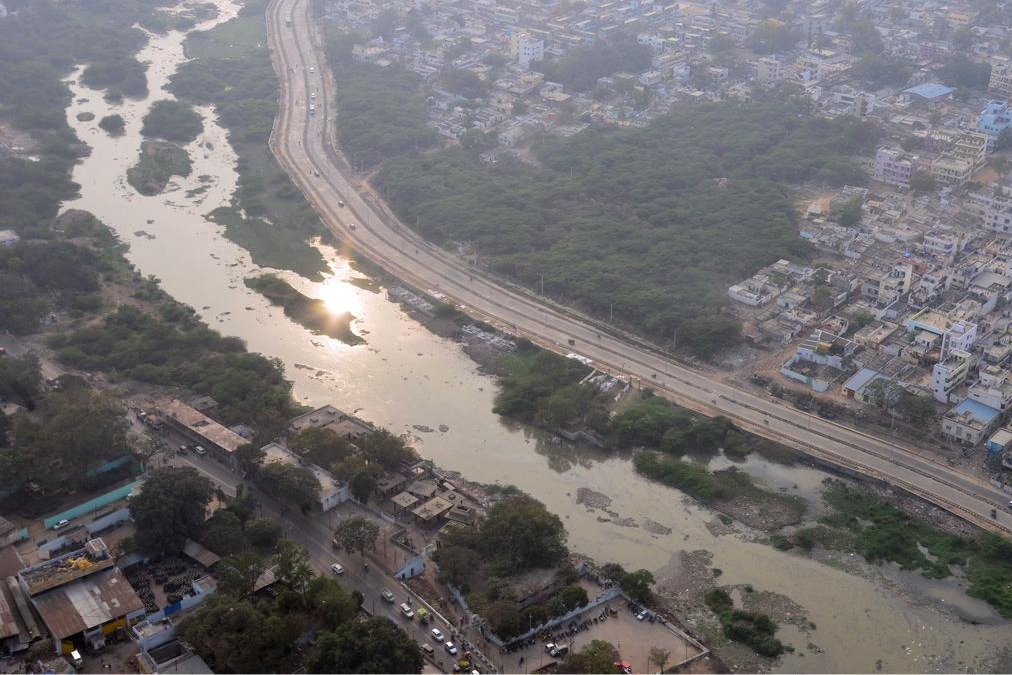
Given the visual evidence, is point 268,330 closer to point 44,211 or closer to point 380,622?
point 44,211

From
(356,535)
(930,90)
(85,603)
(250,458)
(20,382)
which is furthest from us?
(930,90)

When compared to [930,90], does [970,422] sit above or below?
below

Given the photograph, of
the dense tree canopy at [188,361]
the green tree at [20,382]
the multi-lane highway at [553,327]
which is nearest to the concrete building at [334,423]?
the dense tree canopy at [188,361]

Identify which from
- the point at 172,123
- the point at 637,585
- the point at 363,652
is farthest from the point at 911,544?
the point at 172,123

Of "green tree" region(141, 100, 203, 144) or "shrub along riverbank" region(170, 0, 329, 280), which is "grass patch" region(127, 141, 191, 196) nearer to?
"green tree" region(141, 100, 203, 144)

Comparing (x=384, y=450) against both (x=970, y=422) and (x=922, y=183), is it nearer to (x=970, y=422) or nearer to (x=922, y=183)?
(x=970, y=422)

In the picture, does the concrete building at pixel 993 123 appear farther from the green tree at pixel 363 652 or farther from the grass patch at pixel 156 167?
the green tree at pixel 363 652
